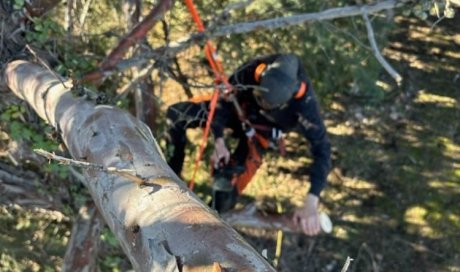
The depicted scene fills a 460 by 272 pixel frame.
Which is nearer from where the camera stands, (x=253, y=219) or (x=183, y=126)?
(x=183, y=126)

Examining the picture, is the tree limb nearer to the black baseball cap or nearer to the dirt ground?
the black baseball cap

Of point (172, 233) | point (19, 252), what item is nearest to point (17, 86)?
point (172, 233)

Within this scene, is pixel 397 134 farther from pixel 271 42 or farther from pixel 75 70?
pixel 75 70

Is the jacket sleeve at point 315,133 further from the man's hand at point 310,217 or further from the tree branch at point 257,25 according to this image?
the tree branch at point 257,25

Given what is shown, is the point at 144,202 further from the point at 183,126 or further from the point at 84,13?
the point at 84,13

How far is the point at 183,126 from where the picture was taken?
12.1 ft

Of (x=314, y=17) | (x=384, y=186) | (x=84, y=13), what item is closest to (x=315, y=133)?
(x=314, y=17)

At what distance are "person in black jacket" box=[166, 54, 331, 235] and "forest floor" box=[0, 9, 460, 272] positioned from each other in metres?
0.94

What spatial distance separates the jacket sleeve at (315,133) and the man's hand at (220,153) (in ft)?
1.74

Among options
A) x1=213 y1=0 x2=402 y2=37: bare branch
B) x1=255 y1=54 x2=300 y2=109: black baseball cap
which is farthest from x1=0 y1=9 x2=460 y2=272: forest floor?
x1=213 y1=0 x2=402 y2=37: bare branch

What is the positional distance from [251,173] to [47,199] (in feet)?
4.92

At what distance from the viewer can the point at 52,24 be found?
9.15 feet

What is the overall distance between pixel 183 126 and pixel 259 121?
1.80ft

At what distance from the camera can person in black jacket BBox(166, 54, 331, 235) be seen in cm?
304
